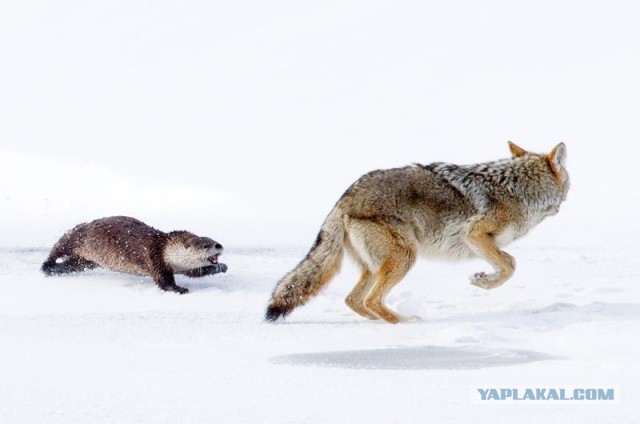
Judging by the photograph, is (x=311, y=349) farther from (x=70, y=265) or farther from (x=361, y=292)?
(x=70, y=265)

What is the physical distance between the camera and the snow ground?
4.65 meters

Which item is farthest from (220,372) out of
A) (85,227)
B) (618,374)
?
(85,227)

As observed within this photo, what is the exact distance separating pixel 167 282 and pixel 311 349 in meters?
3.49

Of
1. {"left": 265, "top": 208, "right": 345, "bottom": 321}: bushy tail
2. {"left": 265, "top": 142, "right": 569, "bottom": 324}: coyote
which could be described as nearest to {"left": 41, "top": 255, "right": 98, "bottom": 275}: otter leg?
{"left": 265, "top": 208, "right": 345, "bottom": 321}: bushy tail

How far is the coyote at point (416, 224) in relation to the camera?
7.57 meters

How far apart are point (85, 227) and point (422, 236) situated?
15.8ft

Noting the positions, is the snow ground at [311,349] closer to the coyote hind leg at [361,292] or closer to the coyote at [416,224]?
the coyote hind leg at [361,292]

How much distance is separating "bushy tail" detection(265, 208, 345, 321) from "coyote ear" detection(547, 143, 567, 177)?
7.91 ft

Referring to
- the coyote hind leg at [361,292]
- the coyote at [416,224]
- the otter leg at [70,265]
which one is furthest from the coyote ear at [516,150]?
the otter leg at [70,265]

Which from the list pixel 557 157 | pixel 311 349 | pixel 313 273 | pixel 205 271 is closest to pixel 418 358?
pixel 311 349

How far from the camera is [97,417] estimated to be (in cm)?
445

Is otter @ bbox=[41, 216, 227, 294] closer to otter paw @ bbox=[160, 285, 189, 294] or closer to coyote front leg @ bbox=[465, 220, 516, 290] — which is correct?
otter paw @ bbox=[160, 285, 189, 294]

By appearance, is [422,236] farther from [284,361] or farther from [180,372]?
[180,372]

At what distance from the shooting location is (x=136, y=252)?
32.4 ft
